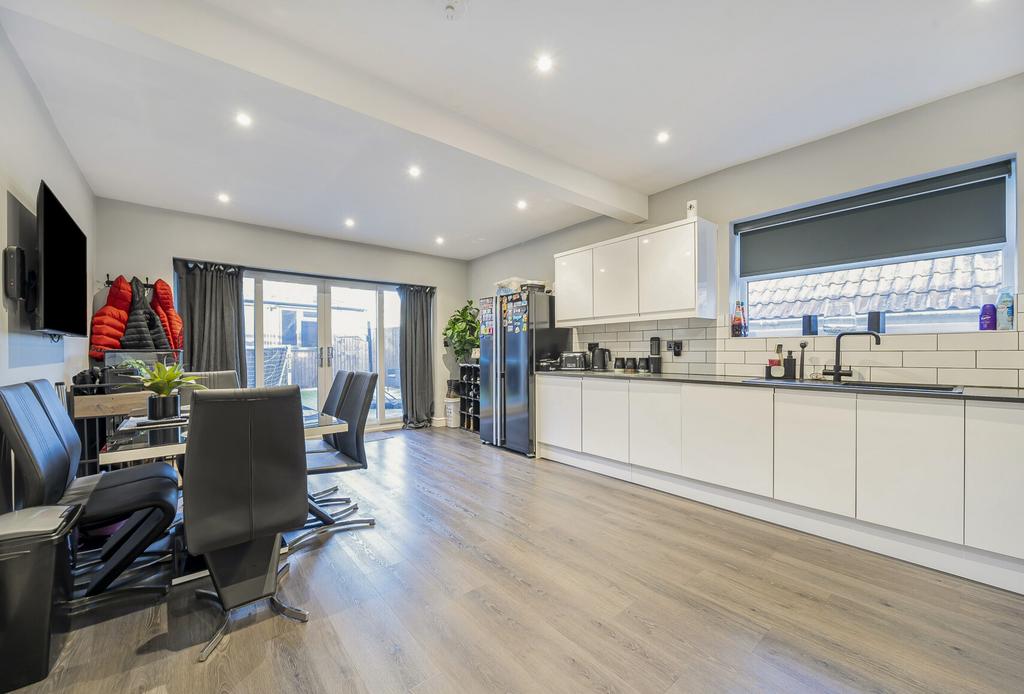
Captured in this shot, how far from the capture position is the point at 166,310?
399 centimetres

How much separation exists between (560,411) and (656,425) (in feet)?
3.61

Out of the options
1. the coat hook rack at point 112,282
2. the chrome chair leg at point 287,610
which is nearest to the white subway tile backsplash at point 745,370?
the chrome chair leg at point 287,610

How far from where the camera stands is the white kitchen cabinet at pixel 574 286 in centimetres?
429

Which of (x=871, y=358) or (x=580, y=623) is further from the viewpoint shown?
(x=871, y=358)

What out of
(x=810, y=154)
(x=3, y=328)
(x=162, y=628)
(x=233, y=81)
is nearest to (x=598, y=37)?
(x=233, y=81)

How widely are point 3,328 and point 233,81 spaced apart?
1.59 m

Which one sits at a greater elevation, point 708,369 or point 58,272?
point 58,272

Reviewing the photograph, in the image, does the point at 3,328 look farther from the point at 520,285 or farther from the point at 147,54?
the point at 520,285

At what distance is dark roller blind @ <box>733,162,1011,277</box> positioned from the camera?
246cm

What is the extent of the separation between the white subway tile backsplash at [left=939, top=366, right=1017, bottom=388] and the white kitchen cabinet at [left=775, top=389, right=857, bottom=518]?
0.69 metres

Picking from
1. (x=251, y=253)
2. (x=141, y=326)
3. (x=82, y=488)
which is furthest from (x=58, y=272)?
(x=251, y=253)

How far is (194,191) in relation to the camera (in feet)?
12.4

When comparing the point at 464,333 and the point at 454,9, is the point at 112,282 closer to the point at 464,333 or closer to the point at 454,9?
the point at 464,333

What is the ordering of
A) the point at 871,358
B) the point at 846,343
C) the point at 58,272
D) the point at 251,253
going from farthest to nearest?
the point at 251,253 → the point at 846,343 → the point at 871,358 → the point at 58,272
